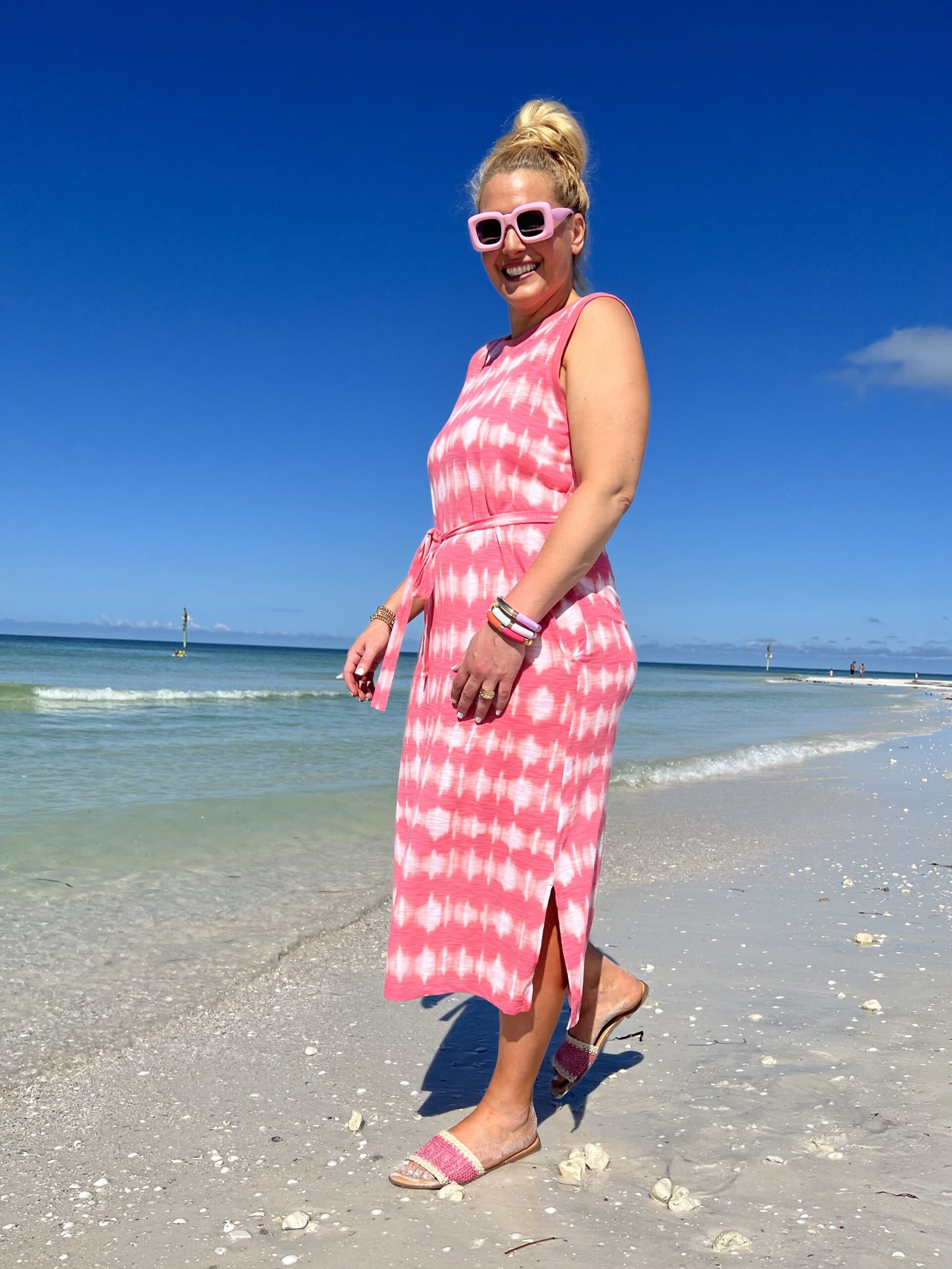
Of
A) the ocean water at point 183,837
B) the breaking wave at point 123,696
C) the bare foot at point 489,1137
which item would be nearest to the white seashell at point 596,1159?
the bare foot at point 489,1137

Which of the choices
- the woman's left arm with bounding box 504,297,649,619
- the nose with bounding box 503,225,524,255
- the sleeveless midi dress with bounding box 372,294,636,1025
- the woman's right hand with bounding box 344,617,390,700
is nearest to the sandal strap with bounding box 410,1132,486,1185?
the sleeveless midi dress with bounding box 372,294,636,1025

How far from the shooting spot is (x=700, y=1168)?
6.70 ft

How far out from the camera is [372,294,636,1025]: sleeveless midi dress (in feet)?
6.44

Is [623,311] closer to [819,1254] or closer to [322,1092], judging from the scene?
[819,1254]

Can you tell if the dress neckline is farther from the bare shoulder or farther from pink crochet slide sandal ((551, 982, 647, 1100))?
pink crochet slide sandal ((551, 982, 647, 1100))

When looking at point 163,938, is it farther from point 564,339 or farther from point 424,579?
point 564,339

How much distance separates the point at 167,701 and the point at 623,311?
18.5 metres

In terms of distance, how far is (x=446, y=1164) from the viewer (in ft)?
6.52

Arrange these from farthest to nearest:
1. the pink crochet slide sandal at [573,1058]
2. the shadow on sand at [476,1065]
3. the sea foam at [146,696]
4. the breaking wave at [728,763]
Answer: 1. the sea foam at [146,696]
2. the breaking wave at [728,763]
3. the shadow on sand at [476,1065]
4. the pink crochet slide sandal at [573,1058]

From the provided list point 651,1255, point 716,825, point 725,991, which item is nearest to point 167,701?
point 716,825

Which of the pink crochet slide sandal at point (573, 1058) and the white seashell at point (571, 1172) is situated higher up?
the pink crochet slide sandal at point (573, 1058)

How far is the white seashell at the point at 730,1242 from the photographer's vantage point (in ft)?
5.71

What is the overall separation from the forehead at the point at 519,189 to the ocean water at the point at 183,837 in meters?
2.47

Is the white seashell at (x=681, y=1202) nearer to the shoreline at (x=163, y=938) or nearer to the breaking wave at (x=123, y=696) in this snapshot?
the shoreline at (x=163, y=938)
